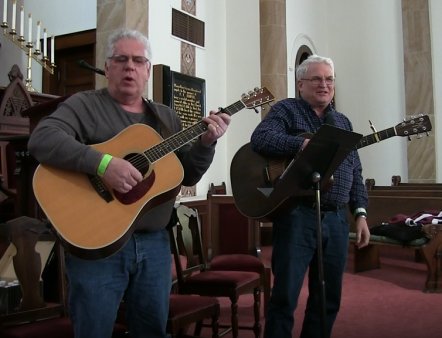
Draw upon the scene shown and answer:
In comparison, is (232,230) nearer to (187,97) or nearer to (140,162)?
(187,97)

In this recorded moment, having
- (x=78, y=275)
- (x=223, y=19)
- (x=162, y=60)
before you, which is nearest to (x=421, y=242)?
(x=162, y=60)

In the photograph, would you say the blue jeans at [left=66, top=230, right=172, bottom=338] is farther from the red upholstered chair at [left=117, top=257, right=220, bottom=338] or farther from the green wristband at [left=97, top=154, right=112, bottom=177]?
the red upholstered chair at [left=117, top=257, right=220, bottom=338]

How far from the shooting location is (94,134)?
171 cm

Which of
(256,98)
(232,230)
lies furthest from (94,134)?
(232,230)

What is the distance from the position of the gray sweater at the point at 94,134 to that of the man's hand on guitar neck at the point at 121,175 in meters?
0.05

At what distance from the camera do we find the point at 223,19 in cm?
757

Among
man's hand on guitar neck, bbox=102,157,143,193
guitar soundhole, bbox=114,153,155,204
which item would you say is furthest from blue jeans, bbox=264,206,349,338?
man's hand on guitar neck, bbox=102,157,143,193

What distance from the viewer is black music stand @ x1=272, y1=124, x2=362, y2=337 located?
6.22 feet

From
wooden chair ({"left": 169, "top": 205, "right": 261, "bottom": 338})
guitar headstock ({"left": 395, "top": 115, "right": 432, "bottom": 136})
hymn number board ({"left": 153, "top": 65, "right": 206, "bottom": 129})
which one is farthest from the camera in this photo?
hymn number board ({"left": 153, "top": 65, "right": 206, "bottom": 129})

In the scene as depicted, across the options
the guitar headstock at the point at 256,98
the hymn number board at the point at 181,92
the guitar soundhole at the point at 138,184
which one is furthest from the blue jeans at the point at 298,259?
the hymn number board at the point at 181,92

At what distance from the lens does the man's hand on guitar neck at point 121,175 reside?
5.15 ft

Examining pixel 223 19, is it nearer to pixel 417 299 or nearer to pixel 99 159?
pixel 417 299

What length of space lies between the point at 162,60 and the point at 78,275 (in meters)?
4.85

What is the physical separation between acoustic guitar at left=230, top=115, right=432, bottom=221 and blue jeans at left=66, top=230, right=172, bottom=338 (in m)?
0.61
